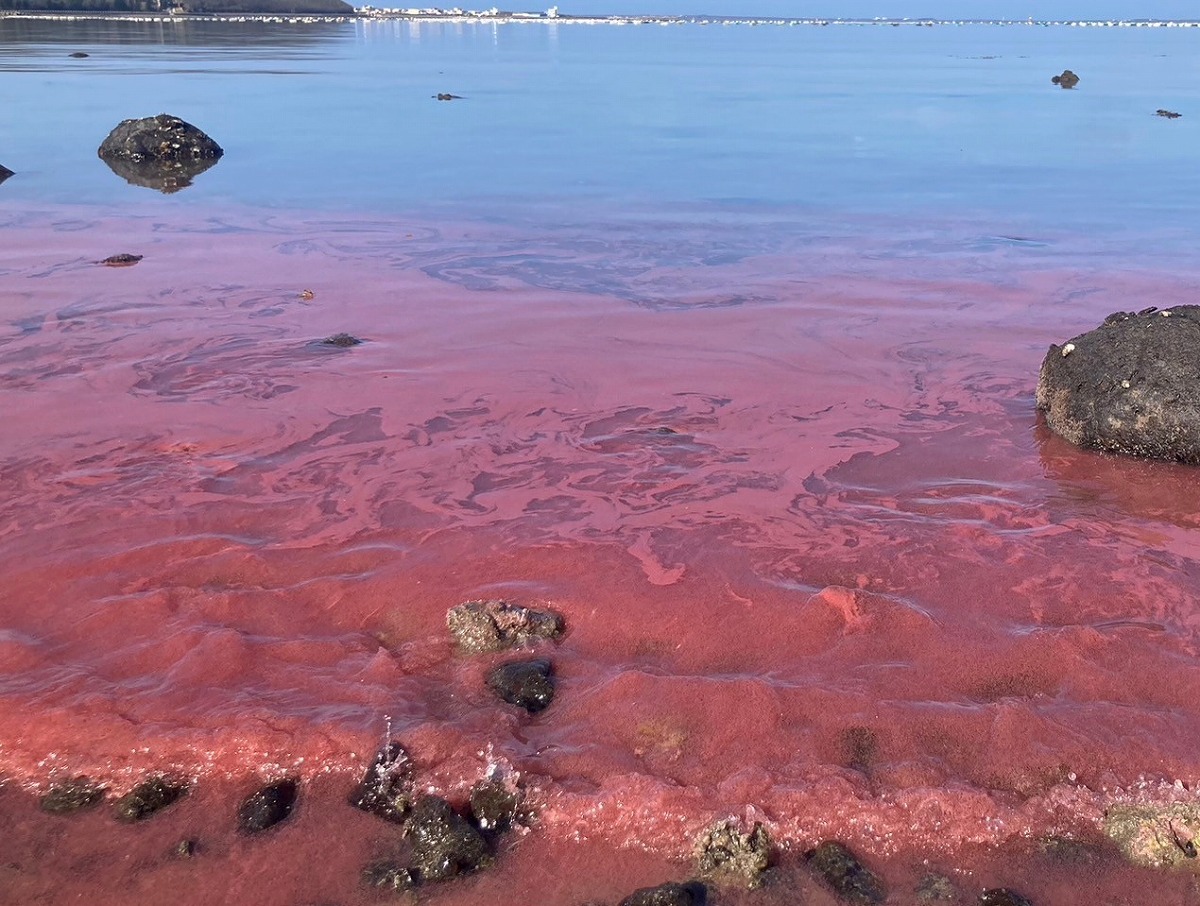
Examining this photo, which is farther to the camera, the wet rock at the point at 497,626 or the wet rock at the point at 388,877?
the wet rock at the point at 497,626

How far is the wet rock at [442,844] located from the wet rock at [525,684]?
0.70 m

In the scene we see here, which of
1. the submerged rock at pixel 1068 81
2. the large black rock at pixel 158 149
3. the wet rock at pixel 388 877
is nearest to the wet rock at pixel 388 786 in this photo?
the wet rock at pixel 388 877

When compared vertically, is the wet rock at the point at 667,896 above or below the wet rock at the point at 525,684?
below

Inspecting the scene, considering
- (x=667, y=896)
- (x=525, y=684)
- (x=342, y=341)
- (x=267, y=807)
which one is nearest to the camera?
(x=667, y=896)

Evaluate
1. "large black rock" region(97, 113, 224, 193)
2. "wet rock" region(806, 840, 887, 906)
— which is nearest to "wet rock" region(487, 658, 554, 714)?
"wet rock" region(806, 840, 887, 906)

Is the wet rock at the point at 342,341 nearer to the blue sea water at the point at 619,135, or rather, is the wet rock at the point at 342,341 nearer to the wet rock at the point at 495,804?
the wet rock at the point at 495,804

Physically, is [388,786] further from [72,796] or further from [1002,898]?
[1002,898]

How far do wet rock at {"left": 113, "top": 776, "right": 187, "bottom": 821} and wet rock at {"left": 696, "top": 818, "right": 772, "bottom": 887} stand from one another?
1973 millimetres

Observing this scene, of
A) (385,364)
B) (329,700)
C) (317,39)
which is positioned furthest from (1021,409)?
(317,39)

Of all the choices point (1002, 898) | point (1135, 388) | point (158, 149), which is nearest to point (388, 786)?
point (1002, 898)

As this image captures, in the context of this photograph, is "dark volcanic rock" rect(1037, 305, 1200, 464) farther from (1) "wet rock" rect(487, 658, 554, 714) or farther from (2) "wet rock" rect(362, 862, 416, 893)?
(2) "wet rock" rect(362, 862, 416, 893)

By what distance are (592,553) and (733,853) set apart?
2.19 meters

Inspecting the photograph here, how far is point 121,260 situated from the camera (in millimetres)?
11305

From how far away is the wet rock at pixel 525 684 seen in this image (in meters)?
4.39
